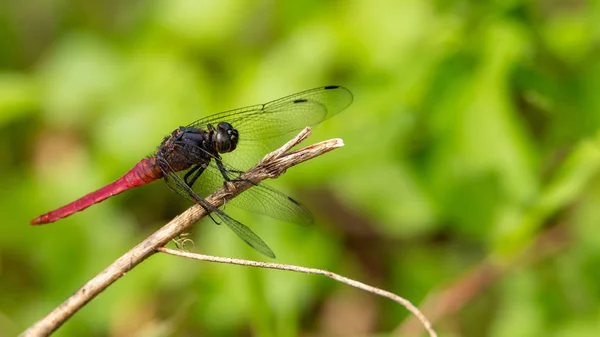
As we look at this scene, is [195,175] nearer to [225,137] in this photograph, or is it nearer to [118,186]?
[225,137]

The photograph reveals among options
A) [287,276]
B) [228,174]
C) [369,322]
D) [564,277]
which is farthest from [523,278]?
[228,174]

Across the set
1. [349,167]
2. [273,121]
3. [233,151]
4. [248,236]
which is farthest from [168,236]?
[349,167]

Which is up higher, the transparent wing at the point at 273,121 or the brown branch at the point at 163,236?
the transparent wing at the point at 273,121

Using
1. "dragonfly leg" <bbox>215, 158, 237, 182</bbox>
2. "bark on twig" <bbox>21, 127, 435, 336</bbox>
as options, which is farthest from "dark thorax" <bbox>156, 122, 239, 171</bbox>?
"bark on twig" <bbox>21, 127, 435, 336</bbox>

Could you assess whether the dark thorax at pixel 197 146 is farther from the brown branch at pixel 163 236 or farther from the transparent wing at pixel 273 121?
the brown branch at pixel 163 236

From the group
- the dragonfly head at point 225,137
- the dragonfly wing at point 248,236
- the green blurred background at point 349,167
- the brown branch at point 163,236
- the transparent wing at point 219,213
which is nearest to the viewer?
the brown branch at point 163,236

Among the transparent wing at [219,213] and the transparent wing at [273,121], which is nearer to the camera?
the transparent wing at [219,213]

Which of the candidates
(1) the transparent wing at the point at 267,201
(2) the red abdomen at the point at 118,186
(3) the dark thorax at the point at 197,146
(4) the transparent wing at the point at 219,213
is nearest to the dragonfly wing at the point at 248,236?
(4) the transparent wing at the point at 219,213
